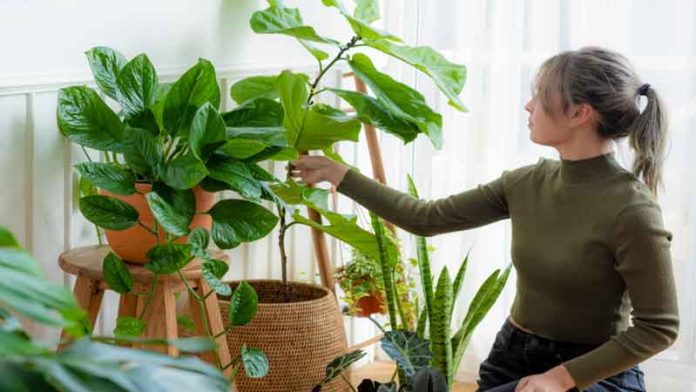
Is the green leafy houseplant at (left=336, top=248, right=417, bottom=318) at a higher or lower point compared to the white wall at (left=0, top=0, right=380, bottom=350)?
→ lower

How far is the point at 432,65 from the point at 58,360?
2306 mm

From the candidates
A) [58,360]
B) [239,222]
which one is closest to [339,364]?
[239,222]

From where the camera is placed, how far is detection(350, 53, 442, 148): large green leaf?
2.85 metres

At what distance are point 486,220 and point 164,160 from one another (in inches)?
32.5

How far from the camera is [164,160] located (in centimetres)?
236

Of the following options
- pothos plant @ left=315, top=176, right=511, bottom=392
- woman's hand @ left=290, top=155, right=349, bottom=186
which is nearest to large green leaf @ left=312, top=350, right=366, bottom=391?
pothos plant @ left=315, top=176, right=511, bottom=392

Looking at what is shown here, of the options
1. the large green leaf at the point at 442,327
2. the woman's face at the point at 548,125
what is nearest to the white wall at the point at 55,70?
the large green leaf at the point at 442,327

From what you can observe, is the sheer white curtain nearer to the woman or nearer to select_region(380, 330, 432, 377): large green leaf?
the woman

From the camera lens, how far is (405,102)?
286 cm

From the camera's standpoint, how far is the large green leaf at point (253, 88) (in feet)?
9.61

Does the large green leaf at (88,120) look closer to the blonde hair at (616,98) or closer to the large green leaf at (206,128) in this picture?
the large green leaf at (206,128)

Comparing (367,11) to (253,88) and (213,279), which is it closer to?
(253,88)

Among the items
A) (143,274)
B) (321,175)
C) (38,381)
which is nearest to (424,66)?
(321,175)

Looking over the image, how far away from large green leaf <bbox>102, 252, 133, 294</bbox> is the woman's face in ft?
3.16
